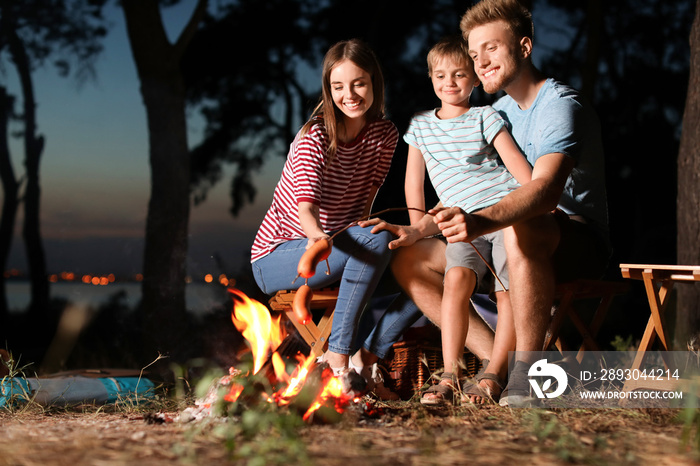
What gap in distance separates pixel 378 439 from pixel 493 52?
1824 millimetres

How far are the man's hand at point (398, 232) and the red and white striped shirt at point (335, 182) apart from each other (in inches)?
10.1

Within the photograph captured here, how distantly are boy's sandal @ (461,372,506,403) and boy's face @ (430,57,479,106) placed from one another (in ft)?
4.04

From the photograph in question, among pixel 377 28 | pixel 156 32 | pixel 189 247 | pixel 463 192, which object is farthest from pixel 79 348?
pixel 463 192

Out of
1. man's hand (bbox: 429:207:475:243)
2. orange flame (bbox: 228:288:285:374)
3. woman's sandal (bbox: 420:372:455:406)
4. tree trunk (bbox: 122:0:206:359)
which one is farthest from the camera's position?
tree trunk (bbox: 122:0:206:359)

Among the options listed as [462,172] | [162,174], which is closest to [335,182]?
[462,172]

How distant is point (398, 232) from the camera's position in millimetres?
2869

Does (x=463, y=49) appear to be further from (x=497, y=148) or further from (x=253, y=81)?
(x=253, y=81)

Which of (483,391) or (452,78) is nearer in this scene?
(483,391)

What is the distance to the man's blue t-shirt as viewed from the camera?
9.42ft

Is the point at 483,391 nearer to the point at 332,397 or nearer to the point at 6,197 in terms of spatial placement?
the point at 332,397

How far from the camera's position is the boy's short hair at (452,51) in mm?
2932

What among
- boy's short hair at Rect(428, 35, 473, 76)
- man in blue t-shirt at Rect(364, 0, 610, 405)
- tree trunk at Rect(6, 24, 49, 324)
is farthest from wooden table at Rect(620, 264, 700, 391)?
tree trunk at Rect(6, 24, 49, 324)

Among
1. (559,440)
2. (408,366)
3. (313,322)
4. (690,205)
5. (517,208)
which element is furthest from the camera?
(690,205)

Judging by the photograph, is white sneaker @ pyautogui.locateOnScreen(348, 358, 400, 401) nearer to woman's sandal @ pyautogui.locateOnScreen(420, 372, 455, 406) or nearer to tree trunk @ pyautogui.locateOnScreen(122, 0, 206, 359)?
woman's sandal @ pyautogui.locateOnScreen(420, 372, 455, 406)
